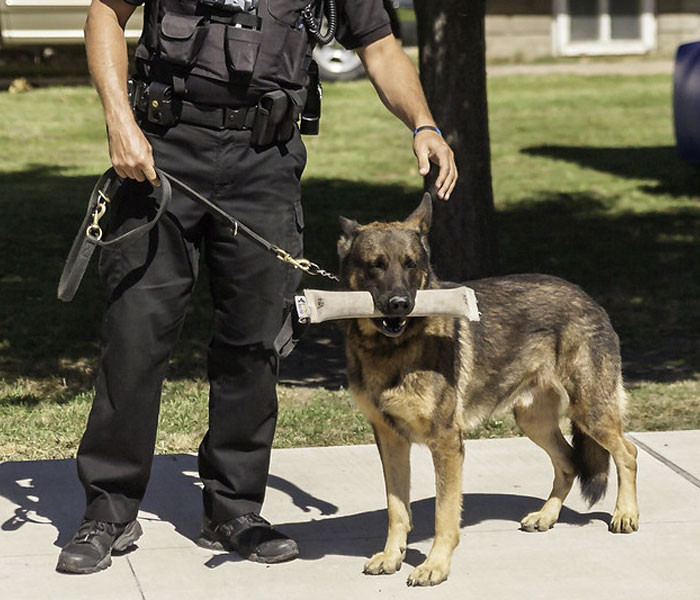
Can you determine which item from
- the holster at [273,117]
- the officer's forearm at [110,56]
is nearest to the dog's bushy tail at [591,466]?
the holster at [273,117]

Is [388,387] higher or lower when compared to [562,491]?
higher

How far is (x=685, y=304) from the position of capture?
9.11 metres

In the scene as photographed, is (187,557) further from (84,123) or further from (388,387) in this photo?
(84,123)

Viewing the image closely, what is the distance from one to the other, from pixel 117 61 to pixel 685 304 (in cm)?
593

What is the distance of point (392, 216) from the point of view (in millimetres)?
11406

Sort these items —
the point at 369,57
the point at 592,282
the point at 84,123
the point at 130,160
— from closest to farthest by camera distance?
1. the point at 130,160
2. the point at 369,57
3. the point at 592,282
4. the point at 84,123

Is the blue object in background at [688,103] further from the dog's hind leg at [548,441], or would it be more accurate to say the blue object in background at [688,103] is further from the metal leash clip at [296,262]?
the metal leash clip at [296,262]

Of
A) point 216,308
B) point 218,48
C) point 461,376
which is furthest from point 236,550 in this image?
point 218,48

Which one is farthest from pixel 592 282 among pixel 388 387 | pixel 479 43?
pixel 388 387

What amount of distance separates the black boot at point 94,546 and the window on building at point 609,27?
17697mm

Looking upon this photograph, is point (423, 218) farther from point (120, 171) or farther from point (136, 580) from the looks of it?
point (136, 580)

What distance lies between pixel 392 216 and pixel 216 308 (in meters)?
7.00

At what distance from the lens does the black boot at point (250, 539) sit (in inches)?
175

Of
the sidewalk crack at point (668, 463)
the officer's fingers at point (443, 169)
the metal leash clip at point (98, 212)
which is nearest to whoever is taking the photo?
the officer's fingers at point (443, 169)
